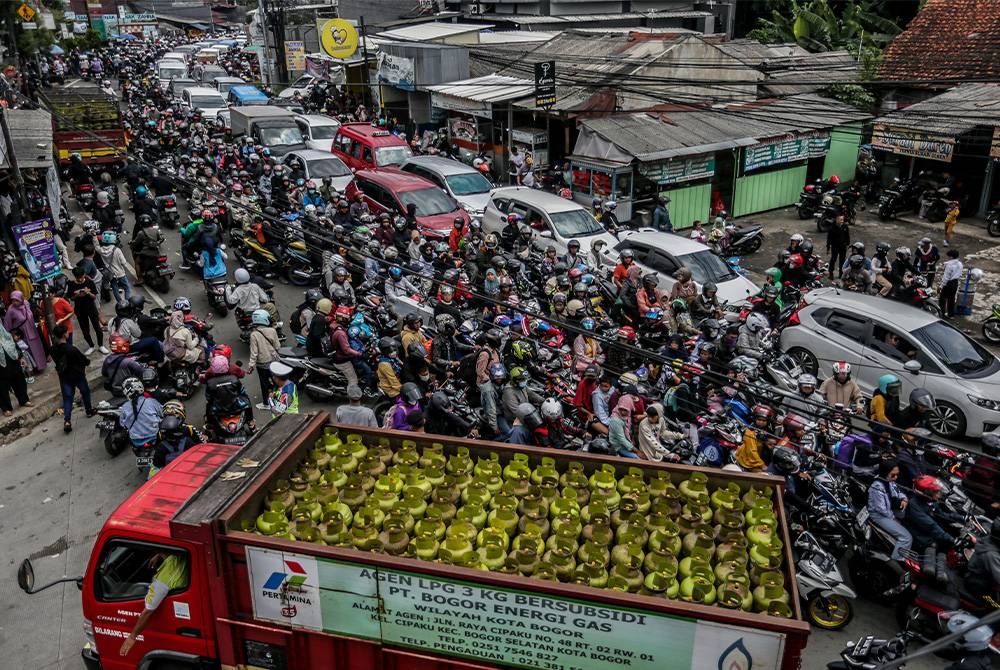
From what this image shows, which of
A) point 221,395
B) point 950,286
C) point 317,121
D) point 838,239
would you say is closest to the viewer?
point 221,395

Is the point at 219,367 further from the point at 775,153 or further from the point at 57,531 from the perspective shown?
the point at 775,153

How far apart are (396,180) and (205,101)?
17.2m

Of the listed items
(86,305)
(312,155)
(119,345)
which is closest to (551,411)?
(119,345)

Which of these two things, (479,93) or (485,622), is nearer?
(485,622)

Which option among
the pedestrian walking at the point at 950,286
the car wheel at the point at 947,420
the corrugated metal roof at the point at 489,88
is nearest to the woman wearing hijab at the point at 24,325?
the car wheel at the point at 947,420

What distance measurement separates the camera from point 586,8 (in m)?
39.0

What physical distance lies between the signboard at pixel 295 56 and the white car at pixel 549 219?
29.3 metres

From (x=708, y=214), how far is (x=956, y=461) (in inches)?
533

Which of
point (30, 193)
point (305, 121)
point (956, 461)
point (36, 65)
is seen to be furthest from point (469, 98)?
point (36, 65)

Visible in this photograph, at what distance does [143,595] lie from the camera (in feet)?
19.6

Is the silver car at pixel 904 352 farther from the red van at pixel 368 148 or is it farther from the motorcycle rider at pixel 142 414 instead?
the red van at pixel 368 148

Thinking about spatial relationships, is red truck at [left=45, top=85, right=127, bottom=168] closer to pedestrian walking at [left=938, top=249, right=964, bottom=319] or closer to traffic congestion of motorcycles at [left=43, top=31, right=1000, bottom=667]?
traffic congestion of motorcycles at [left=43, top=31, right=1000, bottom=667]

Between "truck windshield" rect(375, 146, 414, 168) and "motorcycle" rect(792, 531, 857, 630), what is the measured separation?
16.6m

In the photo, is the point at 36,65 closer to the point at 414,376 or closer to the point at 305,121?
the point at 305,121
